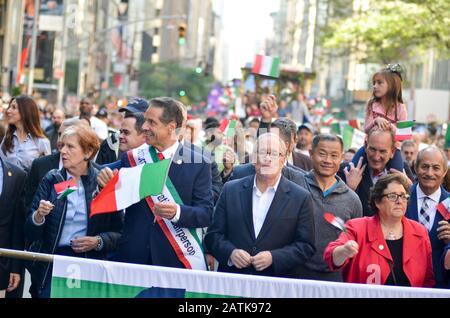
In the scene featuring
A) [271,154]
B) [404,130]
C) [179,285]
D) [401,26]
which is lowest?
[179,285]

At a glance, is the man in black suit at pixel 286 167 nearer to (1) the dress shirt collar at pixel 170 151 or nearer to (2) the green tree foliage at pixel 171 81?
(1) the dress shirt collar at pixel 170 151

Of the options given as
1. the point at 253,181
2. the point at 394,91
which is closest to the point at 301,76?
the point at 394,91

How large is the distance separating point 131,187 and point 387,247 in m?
1.54

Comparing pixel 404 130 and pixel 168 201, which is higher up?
pixel 404 130

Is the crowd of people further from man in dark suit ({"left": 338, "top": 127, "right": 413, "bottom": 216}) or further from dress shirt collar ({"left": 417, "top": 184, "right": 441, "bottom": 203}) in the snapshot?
man in dark suit ({"left": 338, "top": 127, "right": 413, "bottom": 216})

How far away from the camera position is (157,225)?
7.54 m

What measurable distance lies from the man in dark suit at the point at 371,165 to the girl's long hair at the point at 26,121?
116 inches

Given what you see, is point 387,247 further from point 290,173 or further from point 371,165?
point 371,165

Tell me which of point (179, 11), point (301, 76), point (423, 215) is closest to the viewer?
point (423, 215)

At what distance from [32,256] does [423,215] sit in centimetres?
319

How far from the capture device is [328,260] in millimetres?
7008

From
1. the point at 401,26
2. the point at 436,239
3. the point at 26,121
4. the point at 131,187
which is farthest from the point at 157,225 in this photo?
the point at 401,26
